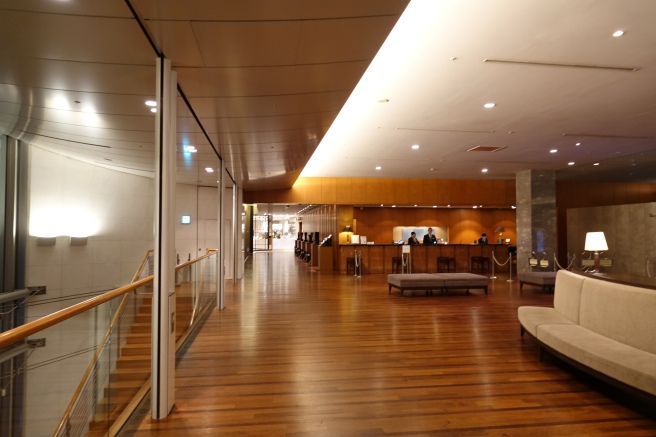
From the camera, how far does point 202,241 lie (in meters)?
12.8

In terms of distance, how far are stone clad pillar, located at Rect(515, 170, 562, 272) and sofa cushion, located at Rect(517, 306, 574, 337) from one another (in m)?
7.63

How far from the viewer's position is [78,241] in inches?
366

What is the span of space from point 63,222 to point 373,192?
995 centimetres

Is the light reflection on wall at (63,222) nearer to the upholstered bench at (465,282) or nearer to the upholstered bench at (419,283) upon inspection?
the upholstered bench at (419,283)

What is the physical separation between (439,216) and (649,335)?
13354 mm

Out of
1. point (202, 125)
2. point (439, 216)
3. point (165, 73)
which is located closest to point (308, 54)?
point (165, 73)

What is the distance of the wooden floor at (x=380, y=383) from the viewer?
9.89 feet

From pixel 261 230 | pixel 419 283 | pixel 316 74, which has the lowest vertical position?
pixel 419 283

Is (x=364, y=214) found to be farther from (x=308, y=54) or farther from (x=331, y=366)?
(x=308, y=54)

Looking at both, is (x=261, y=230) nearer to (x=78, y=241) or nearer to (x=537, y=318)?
(x=78, y=241)

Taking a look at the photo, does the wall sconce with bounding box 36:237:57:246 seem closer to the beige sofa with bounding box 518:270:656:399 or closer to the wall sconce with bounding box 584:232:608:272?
the beige sofa with bounding box 518:270:656:399

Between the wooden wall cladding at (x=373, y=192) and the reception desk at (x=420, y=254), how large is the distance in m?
1.75

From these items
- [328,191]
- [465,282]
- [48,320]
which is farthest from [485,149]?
[48,320]

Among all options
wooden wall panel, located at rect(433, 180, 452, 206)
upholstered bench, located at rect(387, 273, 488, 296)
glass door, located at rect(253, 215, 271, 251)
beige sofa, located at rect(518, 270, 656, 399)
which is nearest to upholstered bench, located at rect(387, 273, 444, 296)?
upholstered bench, located at rect(387, 273, 488, 296)
